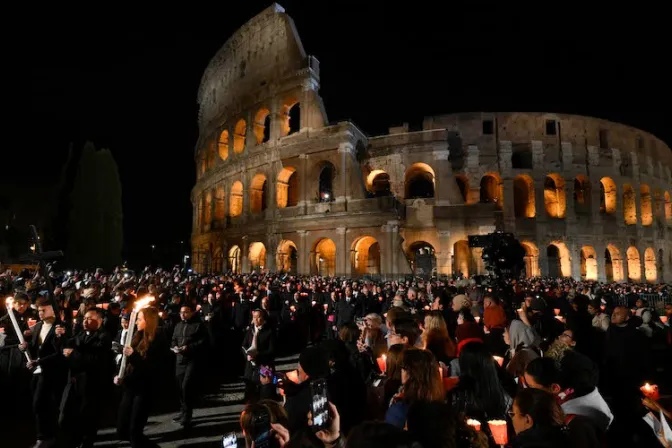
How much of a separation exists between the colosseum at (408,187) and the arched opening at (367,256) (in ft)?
0.37

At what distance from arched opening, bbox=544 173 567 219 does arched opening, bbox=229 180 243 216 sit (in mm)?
26469

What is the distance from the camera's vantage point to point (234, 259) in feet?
121

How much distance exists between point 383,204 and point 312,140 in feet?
24.4

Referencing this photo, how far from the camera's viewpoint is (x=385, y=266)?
27109 mm

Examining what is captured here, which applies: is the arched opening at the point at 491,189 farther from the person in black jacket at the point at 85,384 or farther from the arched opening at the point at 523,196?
the person in black jacket at the point at 85,384

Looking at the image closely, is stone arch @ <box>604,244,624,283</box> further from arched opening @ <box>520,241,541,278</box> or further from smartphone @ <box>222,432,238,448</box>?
smartphone @ <box>222,432,238,448</box>

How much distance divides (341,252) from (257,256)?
1012cm

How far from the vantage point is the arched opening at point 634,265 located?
35781mm

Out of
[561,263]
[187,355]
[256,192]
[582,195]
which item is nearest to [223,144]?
[256,192]

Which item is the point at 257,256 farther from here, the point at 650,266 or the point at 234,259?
the point at 650,266

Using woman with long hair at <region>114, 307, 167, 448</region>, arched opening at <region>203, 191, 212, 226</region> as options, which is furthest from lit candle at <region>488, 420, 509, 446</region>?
arched opening at <region>203, 191, 212, 226</region>

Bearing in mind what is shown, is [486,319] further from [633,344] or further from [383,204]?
[383,204]

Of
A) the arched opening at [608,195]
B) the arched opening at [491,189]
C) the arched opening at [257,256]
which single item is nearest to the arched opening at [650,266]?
the arched opening at [608,195]

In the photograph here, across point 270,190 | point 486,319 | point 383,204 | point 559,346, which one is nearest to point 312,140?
point 270,190
